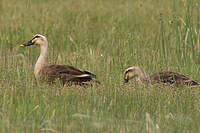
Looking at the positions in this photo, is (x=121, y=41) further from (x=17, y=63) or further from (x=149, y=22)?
(x=149, y=22)

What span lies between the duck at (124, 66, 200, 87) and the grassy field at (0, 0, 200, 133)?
157mm

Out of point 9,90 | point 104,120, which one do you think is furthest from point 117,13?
point 104,120

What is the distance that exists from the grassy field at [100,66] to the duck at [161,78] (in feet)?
0.52

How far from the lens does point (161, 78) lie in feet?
28.1

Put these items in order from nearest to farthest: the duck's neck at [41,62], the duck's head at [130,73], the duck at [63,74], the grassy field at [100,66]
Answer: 1. the grassy field at [100,66]
2. the duck at [63,74]
3. the duck's head at [130,73]
4. the duck's neck at [41,62]

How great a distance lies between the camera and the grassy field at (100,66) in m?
6.38

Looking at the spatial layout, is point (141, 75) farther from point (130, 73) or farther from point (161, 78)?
point (161, 78)

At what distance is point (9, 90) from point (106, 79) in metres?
1.52

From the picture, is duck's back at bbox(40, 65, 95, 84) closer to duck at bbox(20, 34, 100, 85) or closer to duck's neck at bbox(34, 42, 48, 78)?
duck at bbox(20, 34, 100, 85)

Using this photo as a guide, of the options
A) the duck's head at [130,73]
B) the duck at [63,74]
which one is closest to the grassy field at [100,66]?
the duck's head at [130,73]

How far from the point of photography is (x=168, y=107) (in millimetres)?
7137

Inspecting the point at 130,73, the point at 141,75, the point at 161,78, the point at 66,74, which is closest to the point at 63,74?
the point at 66,74

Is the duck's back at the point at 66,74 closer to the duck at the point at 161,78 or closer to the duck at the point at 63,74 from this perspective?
the duck at the point at 63,74

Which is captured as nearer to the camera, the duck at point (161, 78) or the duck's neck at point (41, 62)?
the duck at point (161, 78)
